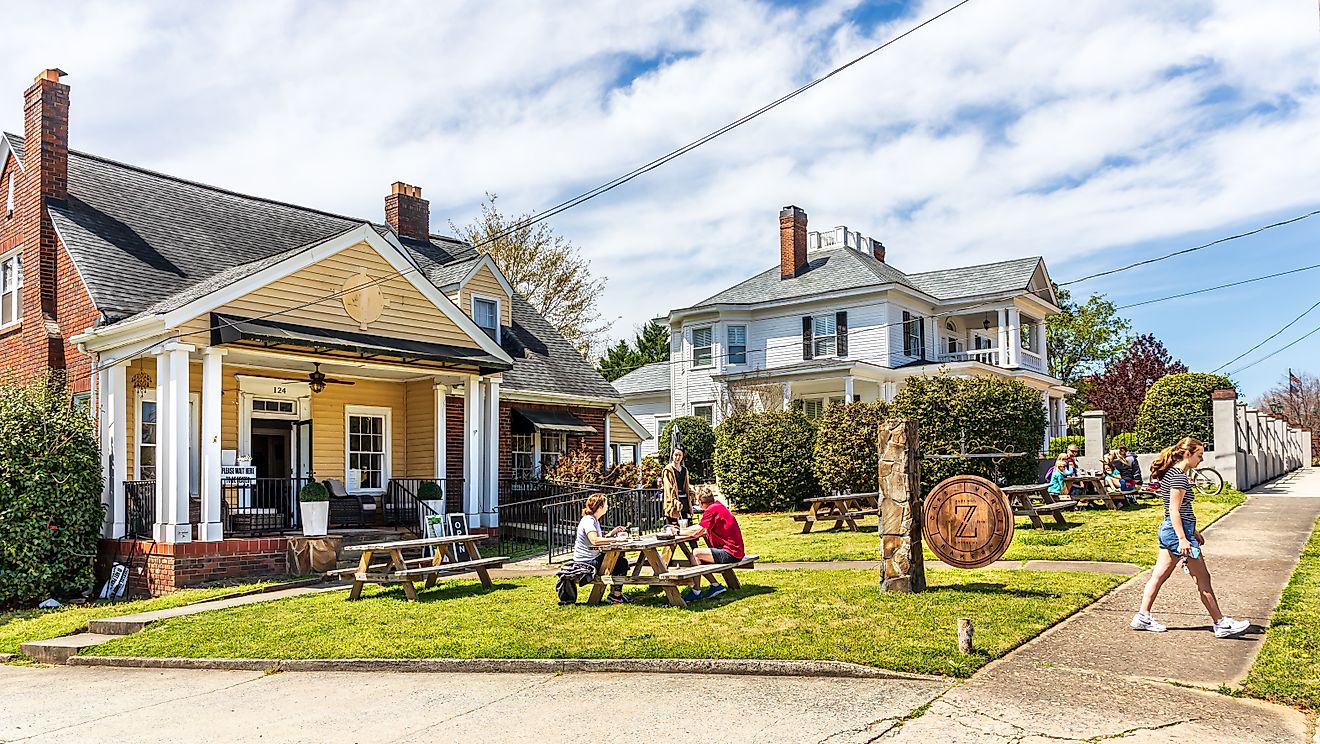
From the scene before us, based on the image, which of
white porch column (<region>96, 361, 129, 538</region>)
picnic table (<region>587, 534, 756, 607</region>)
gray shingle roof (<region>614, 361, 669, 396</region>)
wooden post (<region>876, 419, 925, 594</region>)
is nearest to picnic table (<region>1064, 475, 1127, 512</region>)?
wooden post (<region>876, 419, 925, 594</region>)

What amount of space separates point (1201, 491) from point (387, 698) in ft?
62.3

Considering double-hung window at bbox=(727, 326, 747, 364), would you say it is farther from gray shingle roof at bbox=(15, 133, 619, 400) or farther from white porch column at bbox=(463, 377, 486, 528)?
white porch column at bbox=(463, 377, 486, 528)

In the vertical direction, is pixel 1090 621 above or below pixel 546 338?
below

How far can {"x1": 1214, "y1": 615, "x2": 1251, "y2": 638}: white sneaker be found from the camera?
27.9 feet

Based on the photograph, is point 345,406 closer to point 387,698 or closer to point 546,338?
point 546,338

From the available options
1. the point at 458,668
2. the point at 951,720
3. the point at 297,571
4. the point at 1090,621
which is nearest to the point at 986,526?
the point at 1090,621

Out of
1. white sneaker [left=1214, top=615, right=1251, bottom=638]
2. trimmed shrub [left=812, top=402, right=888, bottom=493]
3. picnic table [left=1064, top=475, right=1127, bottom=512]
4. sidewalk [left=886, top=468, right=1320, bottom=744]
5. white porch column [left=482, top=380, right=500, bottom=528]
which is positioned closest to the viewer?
sidewalk [left=886, top=468, right=1320, bottom=744]

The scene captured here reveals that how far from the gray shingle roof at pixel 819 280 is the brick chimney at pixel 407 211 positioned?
44.6ft

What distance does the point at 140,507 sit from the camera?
1669cm

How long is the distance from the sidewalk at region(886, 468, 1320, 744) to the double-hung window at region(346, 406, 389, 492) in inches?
569

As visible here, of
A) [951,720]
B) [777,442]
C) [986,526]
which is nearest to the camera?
[951,720]

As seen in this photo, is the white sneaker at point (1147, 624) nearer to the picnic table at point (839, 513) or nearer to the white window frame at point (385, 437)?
the picnic table at point (839, 513)

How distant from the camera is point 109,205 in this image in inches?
771

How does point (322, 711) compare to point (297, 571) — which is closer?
point (322, 711)
